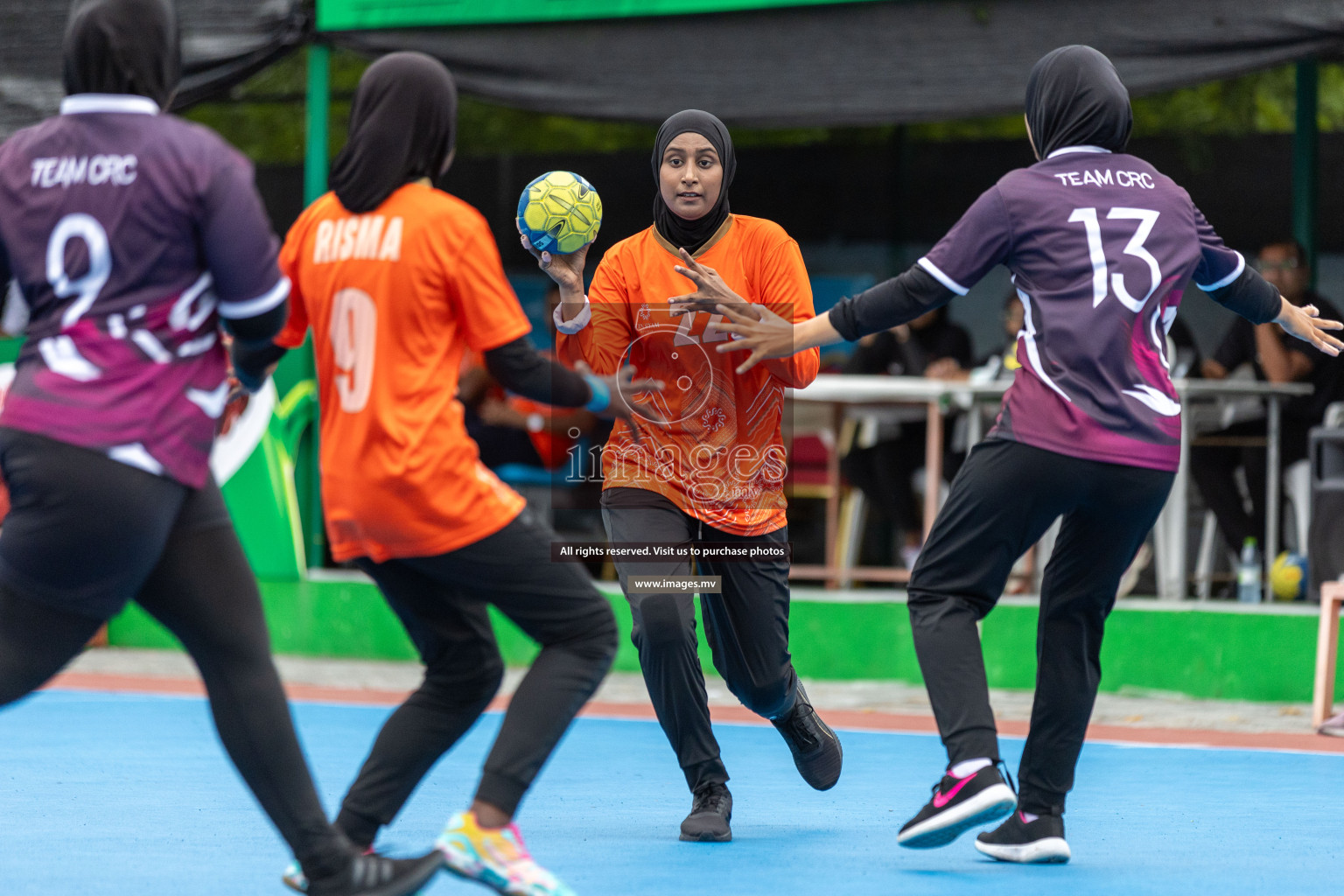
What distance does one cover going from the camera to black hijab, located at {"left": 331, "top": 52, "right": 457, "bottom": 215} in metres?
4.05

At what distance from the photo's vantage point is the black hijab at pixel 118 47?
377 centimetres

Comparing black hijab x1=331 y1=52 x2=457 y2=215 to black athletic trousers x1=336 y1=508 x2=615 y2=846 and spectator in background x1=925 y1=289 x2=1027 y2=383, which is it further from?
spectator in background x1=925 y1=289 x2=1027 y2=383

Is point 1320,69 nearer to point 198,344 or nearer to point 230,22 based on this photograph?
point 230,22

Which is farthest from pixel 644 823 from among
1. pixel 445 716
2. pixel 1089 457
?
pixel 1089 457

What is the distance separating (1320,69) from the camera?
14.3 m

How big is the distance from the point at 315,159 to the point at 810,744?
7015 millimetres

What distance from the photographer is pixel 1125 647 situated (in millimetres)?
9523

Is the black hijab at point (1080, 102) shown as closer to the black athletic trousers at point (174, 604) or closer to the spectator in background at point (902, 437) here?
the black athletic trousers at point (174, 604)

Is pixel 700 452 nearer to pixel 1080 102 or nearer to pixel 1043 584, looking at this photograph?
pixel 1043 584

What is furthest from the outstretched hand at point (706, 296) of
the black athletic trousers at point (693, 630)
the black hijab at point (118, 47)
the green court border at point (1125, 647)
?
the green court border at point (1125, 647)

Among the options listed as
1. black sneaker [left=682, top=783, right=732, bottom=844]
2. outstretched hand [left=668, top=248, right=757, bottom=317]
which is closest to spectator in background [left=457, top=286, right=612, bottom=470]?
black sneaker [left=682, top=783, right=732, bottom=844]

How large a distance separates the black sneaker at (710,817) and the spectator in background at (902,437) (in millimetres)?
5660

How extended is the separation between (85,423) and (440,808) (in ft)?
8.47

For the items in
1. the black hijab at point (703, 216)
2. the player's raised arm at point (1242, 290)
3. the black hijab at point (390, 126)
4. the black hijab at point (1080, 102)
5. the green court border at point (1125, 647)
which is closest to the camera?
the black hijab at point (390, 126)
